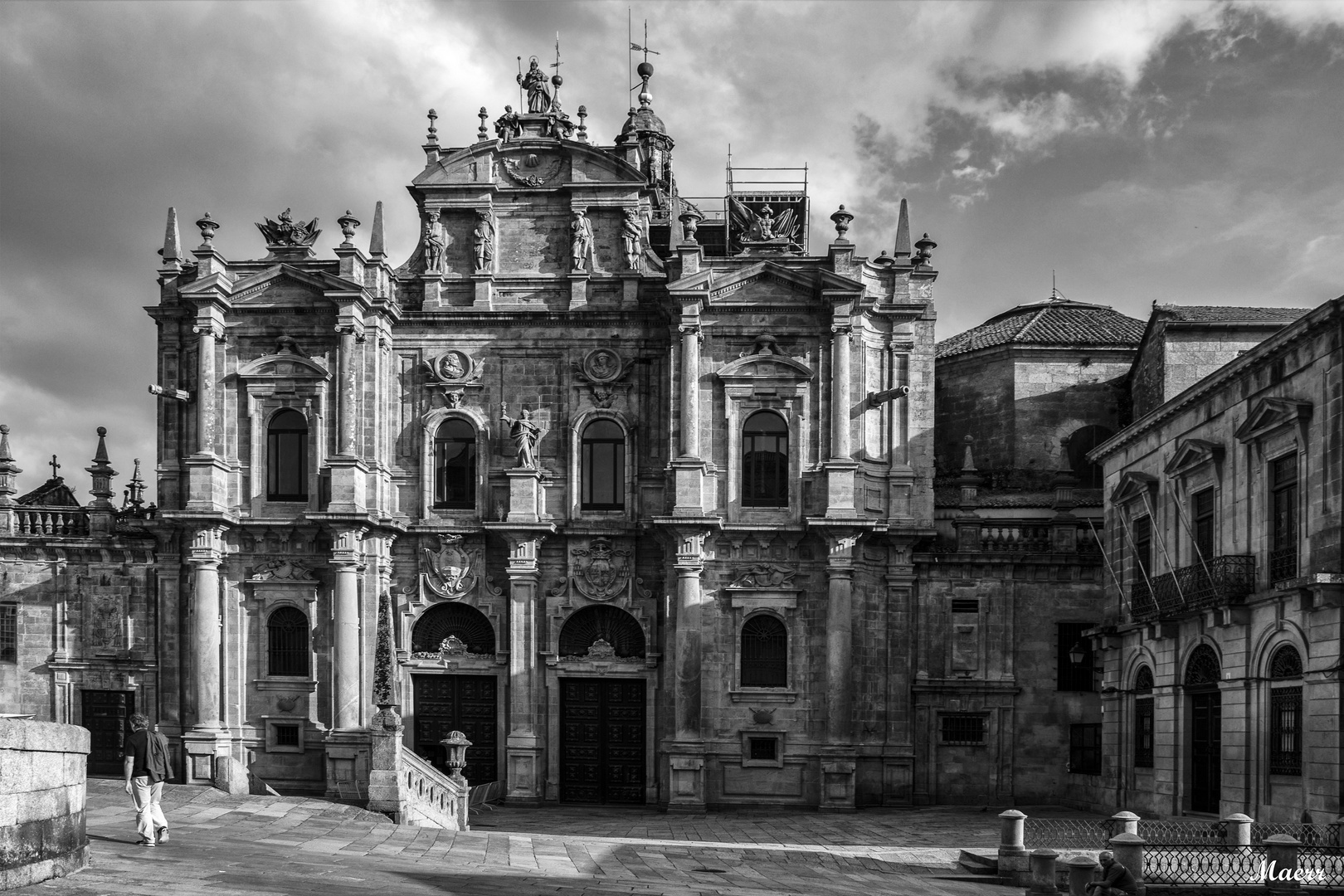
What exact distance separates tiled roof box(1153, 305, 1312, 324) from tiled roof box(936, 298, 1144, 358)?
2.46 metres

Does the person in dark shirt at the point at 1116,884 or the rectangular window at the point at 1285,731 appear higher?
the rectangular window at the point at 1285,731

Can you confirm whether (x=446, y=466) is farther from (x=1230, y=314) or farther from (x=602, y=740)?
(x=1230, y=314)

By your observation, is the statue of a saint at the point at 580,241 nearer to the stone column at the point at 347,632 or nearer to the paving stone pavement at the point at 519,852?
the stone column at the point at 347,632

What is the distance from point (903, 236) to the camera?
32.4m

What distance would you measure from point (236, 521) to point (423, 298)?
6.82 metres

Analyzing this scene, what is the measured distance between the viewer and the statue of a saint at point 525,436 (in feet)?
104

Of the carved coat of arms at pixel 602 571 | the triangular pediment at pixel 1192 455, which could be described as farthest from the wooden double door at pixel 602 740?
the triangular pediment at pixel 1192 455

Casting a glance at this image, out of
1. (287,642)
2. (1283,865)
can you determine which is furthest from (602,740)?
(1283,865)

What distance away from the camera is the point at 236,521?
3167 centimetres

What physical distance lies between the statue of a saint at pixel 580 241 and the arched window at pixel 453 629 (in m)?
8.61

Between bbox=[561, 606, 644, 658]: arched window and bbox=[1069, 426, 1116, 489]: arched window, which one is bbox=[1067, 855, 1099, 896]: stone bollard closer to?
bbox=[561, 606, 644, 658]: arched window

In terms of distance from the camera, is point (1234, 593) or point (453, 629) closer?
point (1234, 593)

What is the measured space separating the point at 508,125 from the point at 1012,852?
21901 millimetres

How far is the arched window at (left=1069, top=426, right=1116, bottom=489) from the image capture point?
3628cm
